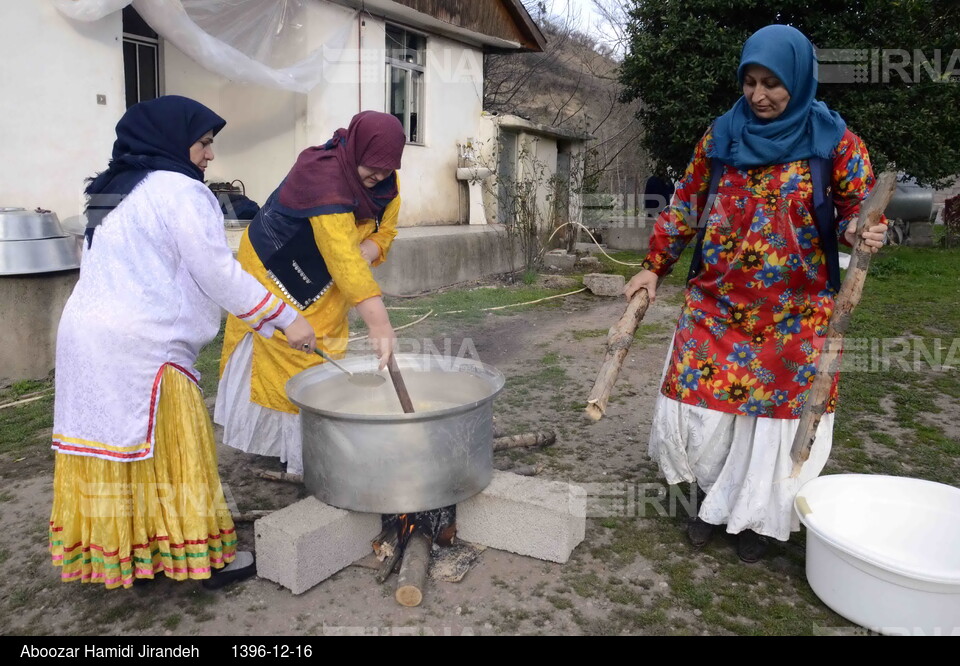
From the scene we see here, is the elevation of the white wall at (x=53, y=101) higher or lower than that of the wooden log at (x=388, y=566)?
higher

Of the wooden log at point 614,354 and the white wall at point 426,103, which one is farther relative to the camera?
the white wall at point 426,103

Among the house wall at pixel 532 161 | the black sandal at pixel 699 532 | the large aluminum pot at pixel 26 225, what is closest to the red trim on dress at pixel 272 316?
the black sandal at pixel 699 532

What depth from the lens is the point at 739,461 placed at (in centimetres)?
293

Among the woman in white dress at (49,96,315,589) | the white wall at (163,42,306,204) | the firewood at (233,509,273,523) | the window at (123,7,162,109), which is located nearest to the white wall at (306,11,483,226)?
the white wall at (163,42,306,204)

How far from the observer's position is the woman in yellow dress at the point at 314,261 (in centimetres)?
283

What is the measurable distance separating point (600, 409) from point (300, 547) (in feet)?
3.91

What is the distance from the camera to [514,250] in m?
10.8

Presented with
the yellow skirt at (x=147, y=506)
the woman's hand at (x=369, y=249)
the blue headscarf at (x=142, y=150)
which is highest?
the blue headscarf at (x=142, y=150)

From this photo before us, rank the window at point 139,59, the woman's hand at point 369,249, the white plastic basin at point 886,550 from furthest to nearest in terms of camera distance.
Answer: the window at point 139,59 < the woman's hand at point 369,249 < the white plastic basin at point 886,550

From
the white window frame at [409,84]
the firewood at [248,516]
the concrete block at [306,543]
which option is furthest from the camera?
the white window frame at [409,84]

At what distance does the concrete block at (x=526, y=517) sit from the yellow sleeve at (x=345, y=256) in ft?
3.16

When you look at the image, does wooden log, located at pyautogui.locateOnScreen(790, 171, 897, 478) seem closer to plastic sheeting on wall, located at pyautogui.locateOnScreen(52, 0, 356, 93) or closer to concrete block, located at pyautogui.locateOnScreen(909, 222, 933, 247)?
plastic sheeting on wall, located at pyautogui.locateOnScreen(52, 0, 356, 93)

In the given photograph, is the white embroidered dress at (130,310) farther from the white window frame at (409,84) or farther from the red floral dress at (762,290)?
the white window frame at (409,84)
